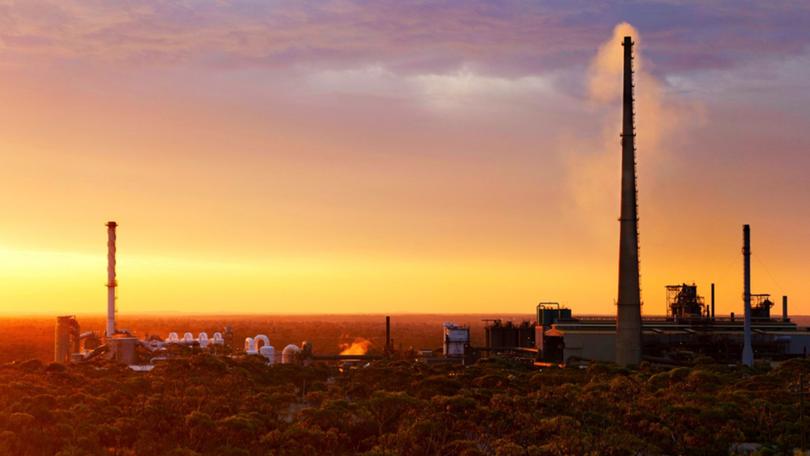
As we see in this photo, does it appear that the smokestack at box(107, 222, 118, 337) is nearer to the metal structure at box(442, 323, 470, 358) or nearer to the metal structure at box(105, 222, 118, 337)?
the metal structure at box(105, 222, 118, 337)

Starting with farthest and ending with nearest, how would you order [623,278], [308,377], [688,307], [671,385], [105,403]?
[688,307]
[623,278]
[308,377]
[671,385]
[105,403]

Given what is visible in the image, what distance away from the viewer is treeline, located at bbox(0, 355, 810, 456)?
45.1 meters

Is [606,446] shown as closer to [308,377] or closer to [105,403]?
[105,403]

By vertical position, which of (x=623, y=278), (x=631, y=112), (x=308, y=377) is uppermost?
(x=631, y=112)

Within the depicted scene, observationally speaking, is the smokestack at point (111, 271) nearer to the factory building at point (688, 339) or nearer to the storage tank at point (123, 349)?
the storage tank at point (123, 349)

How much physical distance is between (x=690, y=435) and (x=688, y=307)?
78109 mm

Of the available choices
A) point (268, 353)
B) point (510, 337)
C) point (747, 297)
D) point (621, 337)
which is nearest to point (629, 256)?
point (621, 337)

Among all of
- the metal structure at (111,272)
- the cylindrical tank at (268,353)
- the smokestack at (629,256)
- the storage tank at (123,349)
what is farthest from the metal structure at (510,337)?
the metal structure at (111,272)

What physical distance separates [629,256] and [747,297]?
1655cm

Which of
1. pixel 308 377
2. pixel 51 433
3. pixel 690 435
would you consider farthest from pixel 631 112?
pixel 51 433

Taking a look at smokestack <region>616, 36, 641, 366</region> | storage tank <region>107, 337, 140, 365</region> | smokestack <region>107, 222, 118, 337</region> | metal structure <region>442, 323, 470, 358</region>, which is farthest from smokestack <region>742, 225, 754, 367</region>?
smokestack <region>107, 222, 118, 337</region>

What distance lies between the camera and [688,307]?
124 meters

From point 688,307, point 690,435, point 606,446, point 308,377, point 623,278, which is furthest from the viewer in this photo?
point 688,307

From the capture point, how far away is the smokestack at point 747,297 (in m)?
98.9
